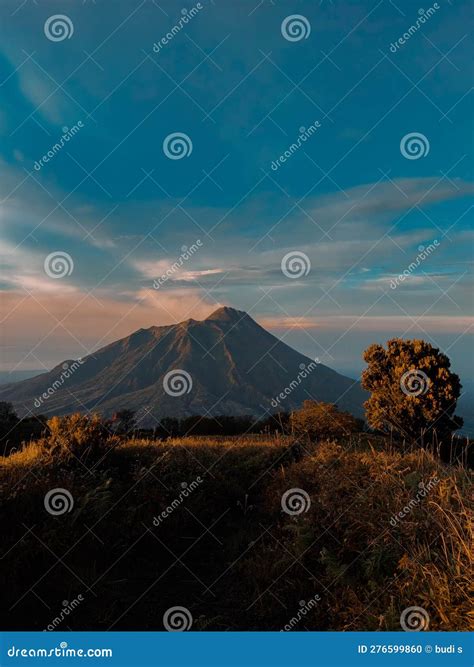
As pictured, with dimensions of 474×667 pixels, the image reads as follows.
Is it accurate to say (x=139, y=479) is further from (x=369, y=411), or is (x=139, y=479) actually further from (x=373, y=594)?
(x=369, y=411)

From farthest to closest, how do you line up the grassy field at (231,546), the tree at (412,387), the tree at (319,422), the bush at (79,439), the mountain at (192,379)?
the mountain at (192,379)
the tree at (412,387)
the tree at (319,422)
the bush at (79,439)
the grassy field at (231,546)

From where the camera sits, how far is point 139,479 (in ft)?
27.8

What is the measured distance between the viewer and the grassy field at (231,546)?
5.19 meters

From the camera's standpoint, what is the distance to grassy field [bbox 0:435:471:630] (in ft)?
17.0

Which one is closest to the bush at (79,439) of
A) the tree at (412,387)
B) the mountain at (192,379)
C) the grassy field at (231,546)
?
the grassy field at (231,546)

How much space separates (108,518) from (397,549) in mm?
4205

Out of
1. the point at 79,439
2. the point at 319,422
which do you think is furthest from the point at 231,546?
the point at 319,422

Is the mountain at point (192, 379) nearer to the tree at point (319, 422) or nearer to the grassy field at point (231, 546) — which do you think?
the tree at point (319, 422)

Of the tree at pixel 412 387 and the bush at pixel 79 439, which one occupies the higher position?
the tree at pixel 412 387

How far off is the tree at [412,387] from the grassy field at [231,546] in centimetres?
1719

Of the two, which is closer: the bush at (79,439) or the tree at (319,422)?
the bush at (79,439)

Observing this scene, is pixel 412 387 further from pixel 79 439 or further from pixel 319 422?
pixel 79 439

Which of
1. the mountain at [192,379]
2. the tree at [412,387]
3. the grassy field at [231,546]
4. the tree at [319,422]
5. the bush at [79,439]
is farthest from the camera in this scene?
the mountain at [192,379]
